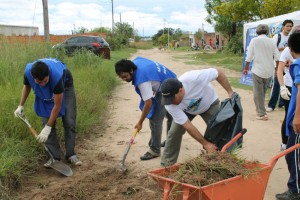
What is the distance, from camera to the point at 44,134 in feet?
14.6

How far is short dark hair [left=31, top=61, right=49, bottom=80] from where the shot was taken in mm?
4098

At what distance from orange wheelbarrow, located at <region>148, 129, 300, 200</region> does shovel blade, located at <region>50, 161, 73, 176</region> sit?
191 cm

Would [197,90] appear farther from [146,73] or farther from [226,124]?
[146,73]

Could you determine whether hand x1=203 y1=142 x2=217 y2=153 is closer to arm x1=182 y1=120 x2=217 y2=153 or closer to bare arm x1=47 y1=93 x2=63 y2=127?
arm x1=182 y1=120 x2=217 y2=153

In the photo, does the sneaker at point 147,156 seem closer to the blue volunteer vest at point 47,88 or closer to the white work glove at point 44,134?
the blue volunteer vest at point 47,88

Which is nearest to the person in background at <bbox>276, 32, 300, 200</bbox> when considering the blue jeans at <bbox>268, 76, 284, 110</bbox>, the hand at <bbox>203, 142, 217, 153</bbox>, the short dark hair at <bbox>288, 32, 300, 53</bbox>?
the short dark hair at <bbox>288, 32, 300, 53</bbox>

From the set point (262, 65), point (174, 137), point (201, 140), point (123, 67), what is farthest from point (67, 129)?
point (262, 65)

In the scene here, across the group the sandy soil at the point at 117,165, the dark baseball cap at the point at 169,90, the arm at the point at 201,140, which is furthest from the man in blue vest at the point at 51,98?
the arm at the point at 201,140

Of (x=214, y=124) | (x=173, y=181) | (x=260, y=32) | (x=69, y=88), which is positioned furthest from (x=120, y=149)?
(x=260, y=32)

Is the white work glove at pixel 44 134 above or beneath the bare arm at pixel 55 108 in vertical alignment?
beneath

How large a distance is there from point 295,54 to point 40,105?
9.85 ft

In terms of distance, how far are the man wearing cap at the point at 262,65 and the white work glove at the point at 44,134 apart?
4.12 meters

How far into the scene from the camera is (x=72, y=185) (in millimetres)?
4273

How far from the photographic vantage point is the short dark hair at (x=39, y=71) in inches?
161
